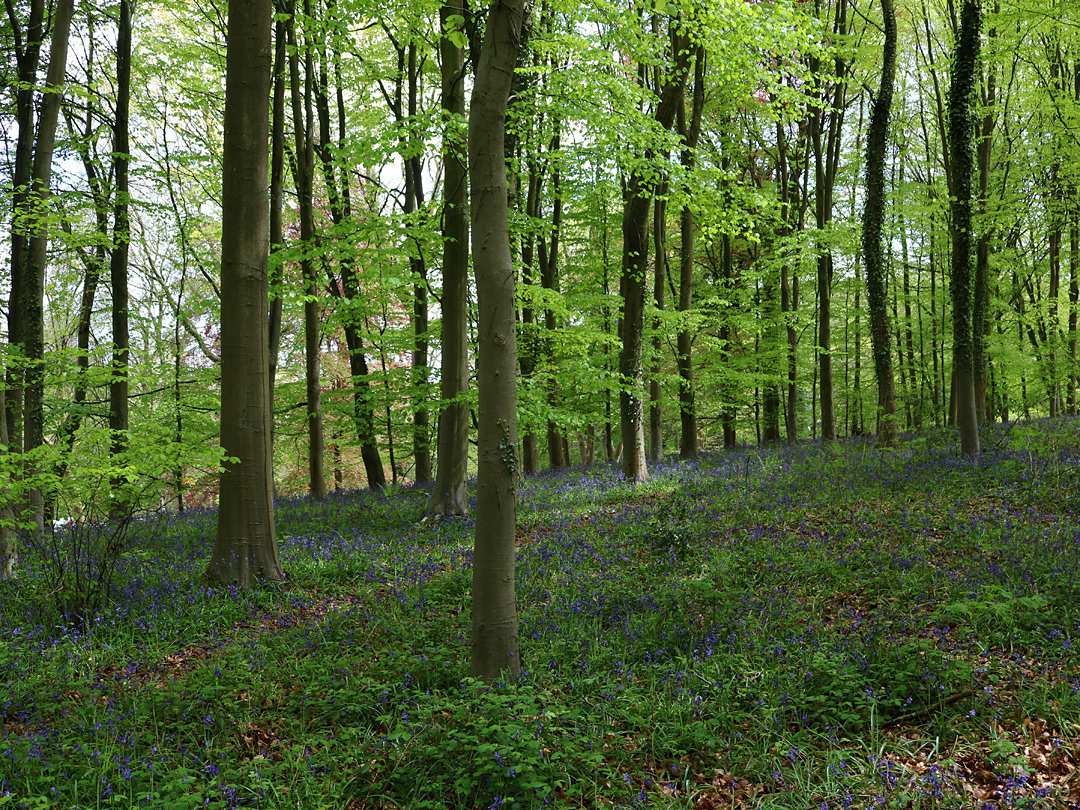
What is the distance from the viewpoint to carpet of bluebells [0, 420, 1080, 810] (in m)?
3.35

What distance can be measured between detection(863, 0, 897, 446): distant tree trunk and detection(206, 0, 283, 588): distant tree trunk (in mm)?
10914

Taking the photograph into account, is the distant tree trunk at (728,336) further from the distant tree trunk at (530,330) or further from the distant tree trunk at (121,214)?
the distant tree trunk at (121,214)

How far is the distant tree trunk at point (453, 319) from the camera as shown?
31.2ft

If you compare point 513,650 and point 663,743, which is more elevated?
point 513,650

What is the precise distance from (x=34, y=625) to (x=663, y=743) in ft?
A: 18.0

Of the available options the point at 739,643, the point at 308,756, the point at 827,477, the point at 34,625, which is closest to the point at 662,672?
the point at 739,643

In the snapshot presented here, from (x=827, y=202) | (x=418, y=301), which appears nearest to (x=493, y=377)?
(x=418, y=301)

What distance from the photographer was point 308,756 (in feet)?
11.8

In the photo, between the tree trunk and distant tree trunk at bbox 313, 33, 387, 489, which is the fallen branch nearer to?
the tree trunk

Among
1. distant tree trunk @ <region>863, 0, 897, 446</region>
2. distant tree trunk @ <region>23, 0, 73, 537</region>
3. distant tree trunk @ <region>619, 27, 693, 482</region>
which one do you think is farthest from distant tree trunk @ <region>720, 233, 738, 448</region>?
distant tree trunk @ <region>23, 0, 73, 537</region>

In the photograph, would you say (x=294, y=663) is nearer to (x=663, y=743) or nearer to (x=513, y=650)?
(x=513, y=650)

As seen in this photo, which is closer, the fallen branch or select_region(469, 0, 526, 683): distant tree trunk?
the fallen branch

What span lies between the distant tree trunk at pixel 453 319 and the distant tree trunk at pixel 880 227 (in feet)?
26.5

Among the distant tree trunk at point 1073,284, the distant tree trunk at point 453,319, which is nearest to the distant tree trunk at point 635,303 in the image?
the distant tree trunk at point 453,319
